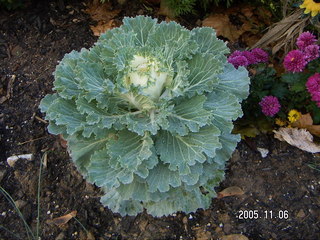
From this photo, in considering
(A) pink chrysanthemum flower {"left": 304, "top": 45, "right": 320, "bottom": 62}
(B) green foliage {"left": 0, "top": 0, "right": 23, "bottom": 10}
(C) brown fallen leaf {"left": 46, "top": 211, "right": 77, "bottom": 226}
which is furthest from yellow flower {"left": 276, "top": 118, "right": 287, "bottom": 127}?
(B) green foliage {"left": 0, "top": 0, "right": 23, "bottom": 10}

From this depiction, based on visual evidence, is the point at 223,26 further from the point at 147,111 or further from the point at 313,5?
the point at 147,111

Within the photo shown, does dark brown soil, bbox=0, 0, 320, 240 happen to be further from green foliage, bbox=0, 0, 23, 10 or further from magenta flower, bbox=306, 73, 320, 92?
green foliage, bbox=0, 0, 23, 10

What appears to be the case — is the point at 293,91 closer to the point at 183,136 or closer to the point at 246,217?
the point at 246,217

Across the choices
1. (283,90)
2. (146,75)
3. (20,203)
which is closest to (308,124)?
(283,90)

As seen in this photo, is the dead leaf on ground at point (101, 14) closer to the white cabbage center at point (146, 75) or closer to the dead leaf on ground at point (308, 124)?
the white cabbage center at point (146, 75)
